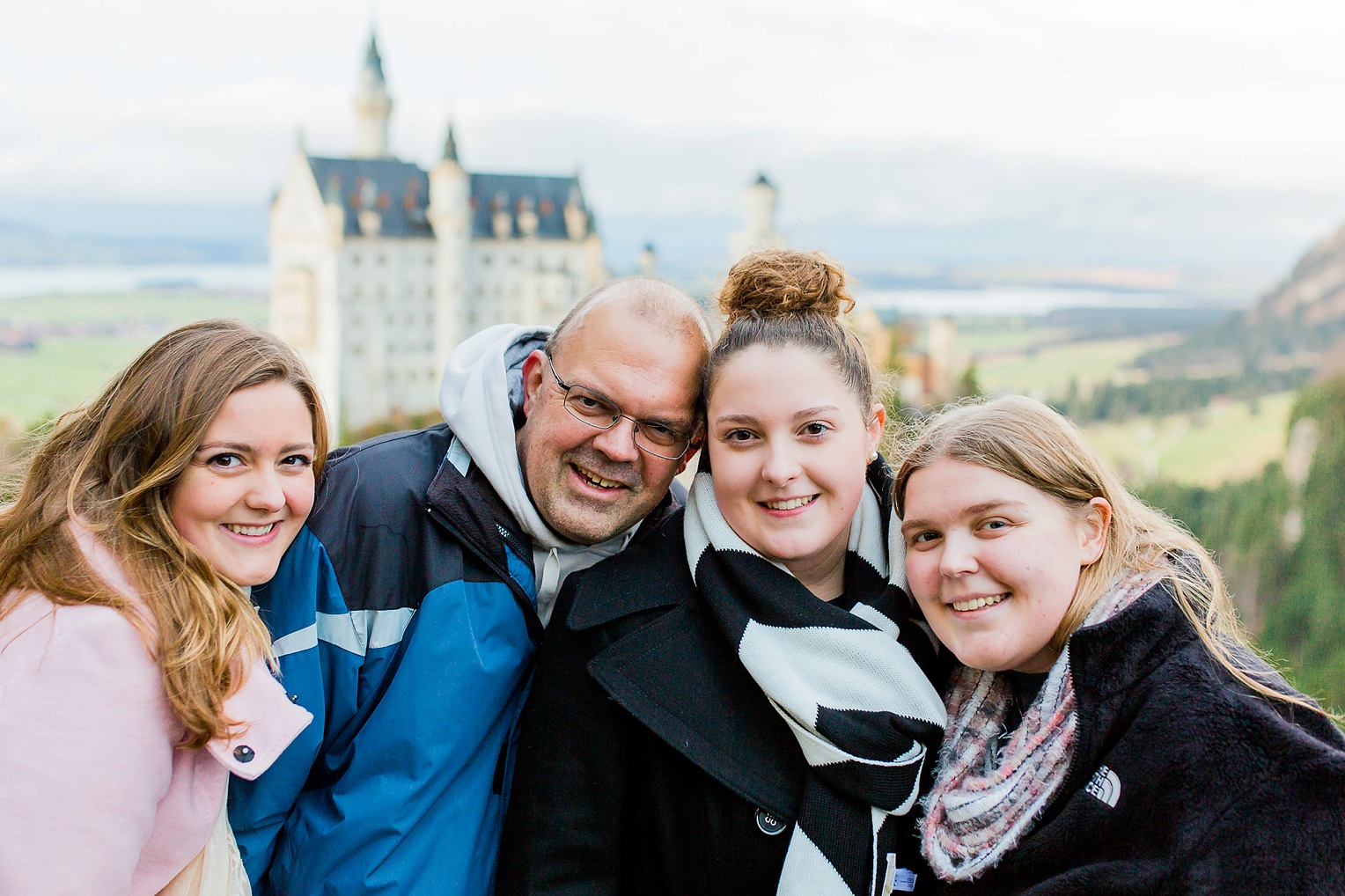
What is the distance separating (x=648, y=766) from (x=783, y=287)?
1265 millimetres

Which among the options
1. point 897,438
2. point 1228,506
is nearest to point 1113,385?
point 1228,506

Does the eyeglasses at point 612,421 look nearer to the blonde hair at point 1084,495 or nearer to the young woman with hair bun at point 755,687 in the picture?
the young woman with hair bun at point 755,687

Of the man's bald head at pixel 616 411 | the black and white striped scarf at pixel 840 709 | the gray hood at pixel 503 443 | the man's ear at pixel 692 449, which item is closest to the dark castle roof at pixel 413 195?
the gray hood at pixel 503 443

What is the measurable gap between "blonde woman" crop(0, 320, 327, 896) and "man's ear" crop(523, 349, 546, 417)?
2.04 ft

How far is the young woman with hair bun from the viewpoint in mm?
2469

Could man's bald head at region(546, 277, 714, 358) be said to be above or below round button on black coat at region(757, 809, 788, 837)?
above

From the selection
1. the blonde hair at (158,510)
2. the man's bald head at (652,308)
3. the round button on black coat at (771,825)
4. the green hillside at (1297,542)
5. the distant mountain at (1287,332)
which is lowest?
the green hillside at (1297,542)

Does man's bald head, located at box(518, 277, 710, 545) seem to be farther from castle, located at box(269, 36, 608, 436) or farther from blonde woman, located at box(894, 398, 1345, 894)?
castle, located at box(269, 36, 608, 436)

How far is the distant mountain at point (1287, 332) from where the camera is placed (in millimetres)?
45625

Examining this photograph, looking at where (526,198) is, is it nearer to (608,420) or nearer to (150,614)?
(608,420)

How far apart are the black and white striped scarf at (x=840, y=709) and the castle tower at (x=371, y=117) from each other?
5736cm

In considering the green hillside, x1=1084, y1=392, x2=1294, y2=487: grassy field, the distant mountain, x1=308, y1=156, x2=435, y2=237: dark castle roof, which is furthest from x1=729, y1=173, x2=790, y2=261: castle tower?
the distant mountain

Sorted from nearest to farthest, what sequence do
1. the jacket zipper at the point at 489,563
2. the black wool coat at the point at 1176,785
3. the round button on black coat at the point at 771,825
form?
the black wool coat at the point at 1176,785, the round button on black coat at the point at 771,825, the jacket zipper at the point at 489,563

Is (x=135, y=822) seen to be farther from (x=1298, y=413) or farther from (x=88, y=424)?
(x=1298, y=413)
